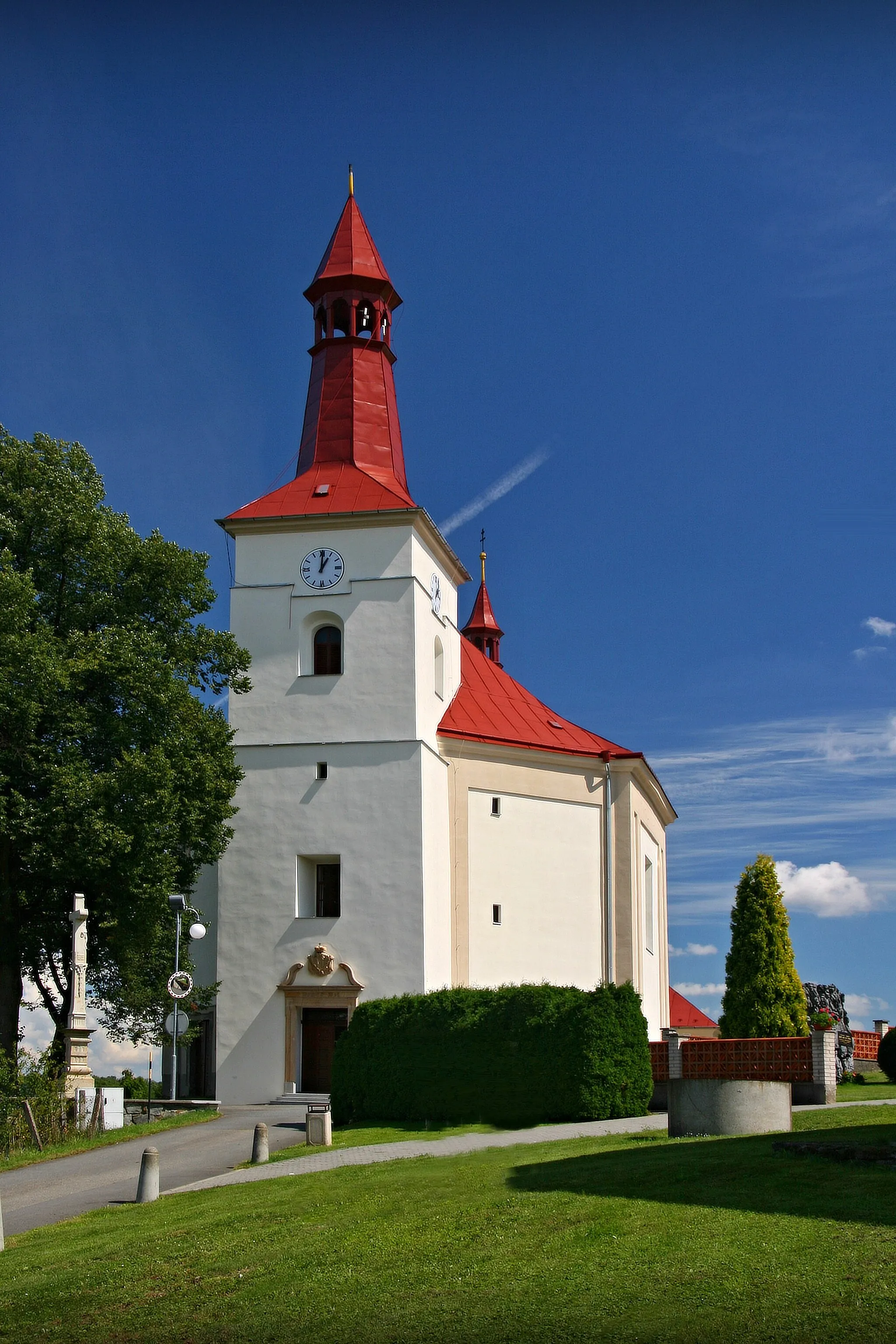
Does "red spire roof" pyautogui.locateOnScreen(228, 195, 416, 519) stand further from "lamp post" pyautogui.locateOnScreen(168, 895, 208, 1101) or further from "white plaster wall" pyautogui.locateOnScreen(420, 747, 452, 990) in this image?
"lamp post" pyautogui.locateOnScreen(168, 895, 208, 1101)

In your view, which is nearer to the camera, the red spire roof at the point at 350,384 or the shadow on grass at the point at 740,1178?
the shadow on grass at the point at 740,1178

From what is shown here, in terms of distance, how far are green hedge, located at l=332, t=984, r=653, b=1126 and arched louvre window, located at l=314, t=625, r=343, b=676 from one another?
1039 centimetres

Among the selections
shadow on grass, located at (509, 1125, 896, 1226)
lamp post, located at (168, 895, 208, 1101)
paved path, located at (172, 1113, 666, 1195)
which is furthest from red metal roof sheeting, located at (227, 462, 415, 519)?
shadow on grass, located at (509, 1125, 896, 1226)

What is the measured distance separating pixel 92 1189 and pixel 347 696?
16563mm

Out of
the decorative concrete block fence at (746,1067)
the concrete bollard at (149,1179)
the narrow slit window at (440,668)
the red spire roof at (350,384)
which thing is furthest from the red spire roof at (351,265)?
the concrete bollard at (149,1179)

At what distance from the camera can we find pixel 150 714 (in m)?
30.5

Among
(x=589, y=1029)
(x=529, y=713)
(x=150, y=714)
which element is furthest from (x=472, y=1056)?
(x=529, y=713)

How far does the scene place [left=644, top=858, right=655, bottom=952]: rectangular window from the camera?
134 ft

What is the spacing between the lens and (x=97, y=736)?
99.7 feet

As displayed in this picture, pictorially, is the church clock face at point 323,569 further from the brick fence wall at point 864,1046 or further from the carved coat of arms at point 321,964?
the brick fence wall at point 864,1046

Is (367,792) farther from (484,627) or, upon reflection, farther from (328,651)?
(484,627)

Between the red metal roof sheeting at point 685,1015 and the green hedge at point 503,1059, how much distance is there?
3663 cm

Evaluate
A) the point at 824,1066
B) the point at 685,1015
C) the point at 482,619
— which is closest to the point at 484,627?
the point at 482,619

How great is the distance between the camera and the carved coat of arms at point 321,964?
108ft
